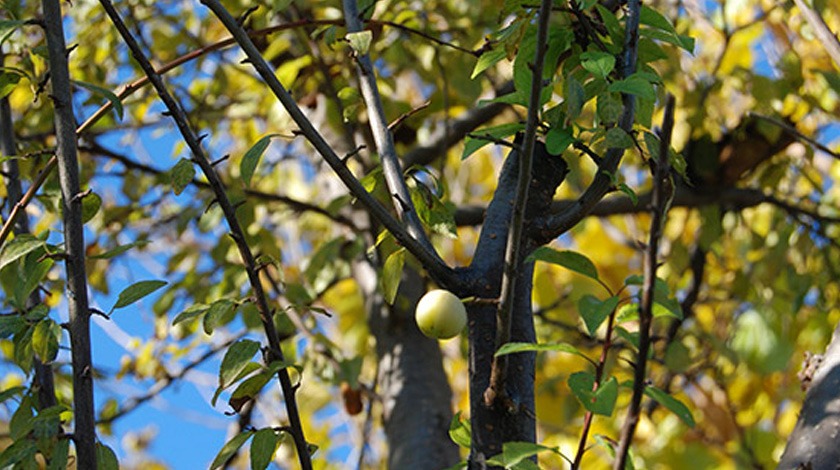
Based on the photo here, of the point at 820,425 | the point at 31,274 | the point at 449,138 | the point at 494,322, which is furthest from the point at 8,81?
the point at 449,138

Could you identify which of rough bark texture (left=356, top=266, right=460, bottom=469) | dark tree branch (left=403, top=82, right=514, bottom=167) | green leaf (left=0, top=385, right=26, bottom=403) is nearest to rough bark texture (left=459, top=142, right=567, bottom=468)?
green leaf (left=0, top=385, right=26, bottom=403)

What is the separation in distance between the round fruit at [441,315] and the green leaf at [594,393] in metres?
0.12

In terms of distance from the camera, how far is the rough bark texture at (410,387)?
1.78m

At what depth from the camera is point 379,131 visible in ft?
3.47

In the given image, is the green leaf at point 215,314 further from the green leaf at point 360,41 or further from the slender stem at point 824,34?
the slender stem at point 824,34

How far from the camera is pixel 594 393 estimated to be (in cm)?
80

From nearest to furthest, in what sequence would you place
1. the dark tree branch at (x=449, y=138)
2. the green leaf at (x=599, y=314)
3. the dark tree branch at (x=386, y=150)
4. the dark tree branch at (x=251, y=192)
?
1. the green leaf at (x=599, y=314)
2. the dark tree branch at (x=386, y=150)
3. the dark tree branch at (x=251, y=192)
4. the dark tree branch at (x=449, y=138)

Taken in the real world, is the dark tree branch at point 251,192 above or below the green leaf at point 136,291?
above

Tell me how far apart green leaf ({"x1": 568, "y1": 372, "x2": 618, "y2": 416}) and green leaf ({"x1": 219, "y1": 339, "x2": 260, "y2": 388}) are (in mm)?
301

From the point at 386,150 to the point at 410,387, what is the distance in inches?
35.9

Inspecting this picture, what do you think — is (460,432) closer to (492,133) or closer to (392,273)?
(392,273)

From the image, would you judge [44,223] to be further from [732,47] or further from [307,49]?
[732,47]

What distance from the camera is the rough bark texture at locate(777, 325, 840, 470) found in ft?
3.32

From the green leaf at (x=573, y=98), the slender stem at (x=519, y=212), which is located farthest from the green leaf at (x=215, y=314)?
the green leaf at (x=573, y=98)
